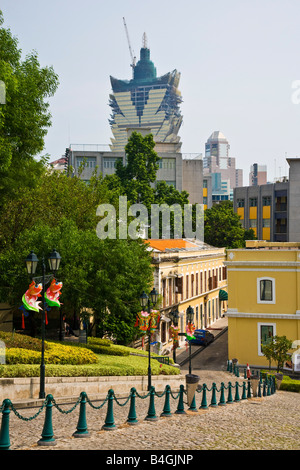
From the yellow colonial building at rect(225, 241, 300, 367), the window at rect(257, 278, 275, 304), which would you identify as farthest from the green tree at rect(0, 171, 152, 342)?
the window at rect(257, 278, 275, 304)

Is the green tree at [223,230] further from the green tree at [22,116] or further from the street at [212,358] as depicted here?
the green tree at [22,116]

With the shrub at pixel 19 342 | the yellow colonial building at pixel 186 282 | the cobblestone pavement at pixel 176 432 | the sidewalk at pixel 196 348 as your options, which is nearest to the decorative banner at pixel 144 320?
the shrub at pixel 19 342

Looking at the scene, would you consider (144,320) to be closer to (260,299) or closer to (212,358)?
(260,299)

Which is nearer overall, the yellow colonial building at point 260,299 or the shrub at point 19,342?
the shrub at point 19,342

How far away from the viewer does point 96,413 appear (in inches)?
696

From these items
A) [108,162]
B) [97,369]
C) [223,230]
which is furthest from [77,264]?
[108,162]

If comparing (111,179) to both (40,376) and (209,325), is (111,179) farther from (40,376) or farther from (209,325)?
(40,376)

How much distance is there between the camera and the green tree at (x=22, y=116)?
2438 centimetres

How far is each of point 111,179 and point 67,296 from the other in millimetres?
37375

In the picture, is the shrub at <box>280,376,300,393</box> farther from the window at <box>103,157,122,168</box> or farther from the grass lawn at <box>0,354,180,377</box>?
the window at <box>103,157,122,168</box>

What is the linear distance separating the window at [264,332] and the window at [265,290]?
1.54 metres

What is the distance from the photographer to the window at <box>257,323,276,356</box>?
39.7 meters

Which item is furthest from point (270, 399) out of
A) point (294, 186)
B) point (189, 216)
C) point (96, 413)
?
point (294, 186)

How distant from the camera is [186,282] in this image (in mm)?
52188
